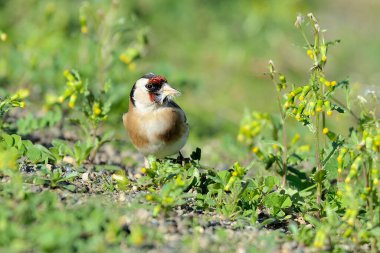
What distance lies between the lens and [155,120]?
16.7ft

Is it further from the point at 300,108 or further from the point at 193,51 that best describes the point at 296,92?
the point at 193,51

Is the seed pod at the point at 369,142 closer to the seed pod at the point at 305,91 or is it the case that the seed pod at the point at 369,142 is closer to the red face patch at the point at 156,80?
the seed pod at the point at 305,91

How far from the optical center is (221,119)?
823 centimetres

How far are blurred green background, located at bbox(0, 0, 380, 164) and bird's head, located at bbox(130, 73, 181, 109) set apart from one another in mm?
913

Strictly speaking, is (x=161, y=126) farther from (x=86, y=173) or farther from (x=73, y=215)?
(x=73, y=215)

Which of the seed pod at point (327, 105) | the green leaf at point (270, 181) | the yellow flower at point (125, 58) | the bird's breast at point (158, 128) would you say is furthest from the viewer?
the yellow flower at point (125, 58)

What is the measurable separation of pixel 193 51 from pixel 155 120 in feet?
17.9

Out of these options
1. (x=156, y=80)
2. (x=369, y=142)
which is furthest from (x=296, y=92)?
(x=156, y=80)

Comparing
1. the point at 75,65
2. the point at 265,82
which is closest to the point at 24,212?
the point at 75,65

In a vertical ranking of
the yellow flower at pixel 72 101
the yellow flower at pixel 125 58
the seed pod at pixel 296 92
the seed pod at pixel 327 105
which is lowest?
the seed pod at pixel 327 105

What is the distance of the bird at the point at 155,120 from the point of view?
5.04m

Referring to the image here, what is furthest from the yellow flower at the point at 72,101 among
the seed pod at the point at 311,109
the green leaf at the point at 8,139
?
the seed pod at the point at 311,109

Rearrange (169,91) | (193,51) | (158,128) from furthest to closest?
(193,51), (169,91), (158,128)

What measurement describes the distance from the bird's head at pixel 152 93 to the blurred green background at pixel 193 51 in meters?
0.91
